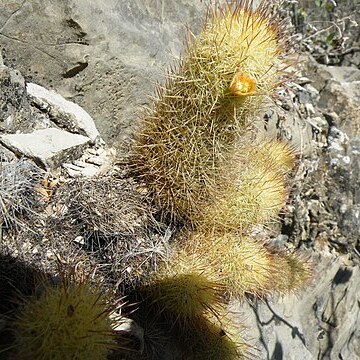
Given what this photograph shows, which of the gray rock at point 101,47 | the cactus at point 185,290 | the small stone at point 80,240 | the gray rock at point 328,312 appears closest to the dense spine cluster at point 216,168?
the cactus at point 185,290

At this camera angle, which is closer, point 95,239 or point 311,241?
point 95,239

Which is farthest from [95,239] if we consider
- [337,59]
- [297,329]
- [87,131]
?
[337,59]

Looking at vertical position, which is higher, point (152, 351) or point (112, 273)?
point (112, 273)

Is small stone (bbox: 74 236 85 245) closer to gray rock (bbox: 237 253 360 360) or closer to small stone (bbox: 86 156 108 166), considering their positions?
small stone (bbox: 86 156 108 166)

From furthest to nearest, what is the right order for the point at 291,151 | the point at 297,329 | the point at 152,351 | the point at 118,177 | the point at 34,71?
the point at 297,329 → the point at 291,151 → the point at 34,71 → the point at 118,177 → the point at 152,351

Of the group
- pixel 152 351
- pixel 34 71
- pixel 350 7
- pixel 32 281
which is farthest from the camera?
pixel 350 7

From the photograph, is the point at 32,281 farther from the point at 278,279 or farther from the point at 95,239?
the point at 278,279

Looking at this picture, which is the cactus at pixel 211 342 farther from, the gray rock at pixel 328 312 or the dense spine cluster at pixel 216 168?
the gray rock at pixel 328 312
